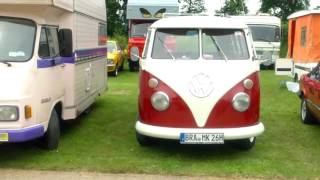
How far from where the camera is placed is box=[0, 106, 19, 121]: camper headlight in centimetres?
756

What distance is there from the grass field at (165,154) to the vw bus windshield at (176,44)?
58.1 inches

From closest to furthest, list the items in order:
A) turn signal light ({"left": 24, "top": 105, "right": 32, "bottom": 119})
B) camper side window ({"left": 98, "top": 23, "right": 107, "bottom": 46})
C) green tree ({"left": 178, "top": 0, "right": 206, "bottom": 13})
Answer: turn signal light ({"left": 24, "top": 105, "right": 32, "bottom": 119})
camper side window ({"left": 98, "top": 23, "right": 107, "bottom": 46})
green tree ({"left": 178, "top": 0, "right": 206, "bottom": 13})

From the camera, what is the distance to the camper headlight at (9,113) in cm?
756

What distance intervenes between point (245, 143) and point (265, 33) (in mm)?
21261

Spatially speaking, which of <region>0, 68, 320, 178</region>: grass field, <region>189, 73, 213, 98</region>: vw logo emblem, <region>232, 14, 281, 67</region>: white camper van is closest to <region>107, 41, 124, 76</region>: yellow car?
<region>232, 14, 281, 67</region>: white camper van

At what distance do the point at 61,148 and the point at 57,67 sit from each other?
50.3 inches

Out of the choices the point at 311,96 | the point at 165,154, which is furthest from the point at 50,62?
the point at 311,96

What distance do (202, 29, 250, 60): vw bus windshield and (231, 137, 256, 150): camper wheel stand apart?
1.26 m

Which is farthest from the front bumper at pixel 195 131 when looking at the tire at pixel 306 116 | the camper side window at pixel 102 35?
the camper side window at pixel 102 35

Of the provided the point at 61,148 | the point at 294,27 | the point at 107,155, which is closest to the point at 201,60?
the point at 107,155

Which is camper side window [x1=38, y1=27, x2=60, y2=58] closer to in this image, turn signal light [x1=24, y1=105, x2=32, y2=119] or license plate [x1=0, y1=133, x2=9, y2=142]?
turn signal light [x1=24, y1=105, x2=32, y2=119]

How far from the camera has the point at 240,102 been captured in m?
8.34

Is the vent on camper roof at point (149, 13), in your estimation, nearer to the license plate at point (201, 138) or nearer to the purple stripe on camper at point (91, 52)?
the purple stripe on camper at point (91, 52)

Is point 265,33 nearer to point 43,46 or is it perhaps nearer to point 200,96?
point 200,96
